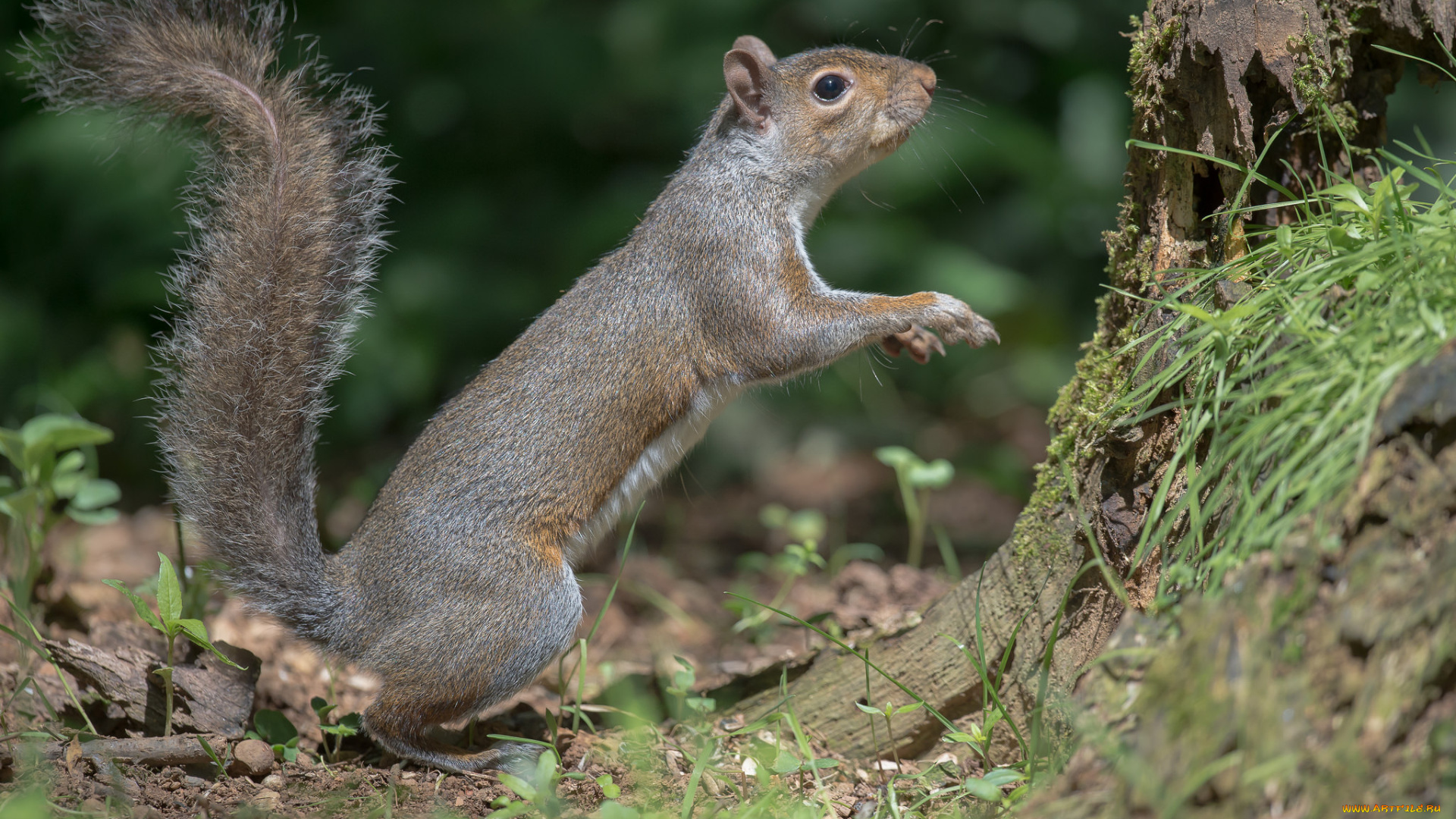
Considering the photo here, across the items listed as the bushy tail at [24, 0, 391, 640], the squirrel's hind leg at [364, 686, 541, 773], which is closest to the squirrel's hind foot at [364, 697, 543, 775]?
the squirrel's hind leg at [364, 686, 541, 773]

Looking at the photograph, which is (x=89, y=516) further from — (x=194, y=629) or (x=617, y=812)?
(x=617, y=812)

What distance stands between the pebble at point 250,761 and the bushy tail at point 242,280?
463 mm

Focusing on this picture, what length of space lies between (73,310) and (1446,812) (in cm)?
635

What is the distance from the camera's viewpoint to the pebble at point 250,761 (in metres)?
2.59

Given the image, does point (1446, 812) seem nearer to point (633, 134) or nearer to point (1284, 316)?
point (1284, 316)

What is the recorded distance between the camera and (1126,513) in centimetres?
256

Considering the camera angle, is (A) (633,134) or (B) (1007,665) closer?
(B) (1007,665)

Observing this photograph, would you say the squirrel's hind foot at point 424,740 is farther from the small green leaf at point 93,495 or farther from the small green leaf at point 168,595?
the small green leaf at point 93,495

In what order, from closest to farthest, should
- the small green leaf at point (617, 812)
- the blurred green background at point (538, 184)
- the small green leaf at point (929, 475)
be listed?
1. the small green leaf at point (617, 812)
2. the small green leaf at point (929, 475)
3. the blurred green background at point (538, 184)

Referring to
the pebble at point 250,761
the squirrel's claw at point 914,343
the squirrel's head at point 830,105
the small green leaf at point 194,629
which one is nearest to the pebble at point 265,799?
the pebble at point 250,761

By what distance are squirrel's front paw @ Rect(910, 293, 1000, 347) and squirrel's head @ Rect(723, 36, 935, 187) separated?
27.1 inches

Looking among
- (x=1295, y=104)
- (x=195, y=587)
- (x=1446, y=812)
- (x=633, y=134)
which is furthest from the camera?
(x=633, y=134)

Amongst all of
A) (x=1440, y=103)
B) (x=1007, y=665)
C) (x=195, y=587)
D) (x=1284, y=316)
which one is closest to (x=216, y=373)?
(x=195, y=587)

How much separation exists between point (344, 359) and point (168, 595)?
86 centimetres
